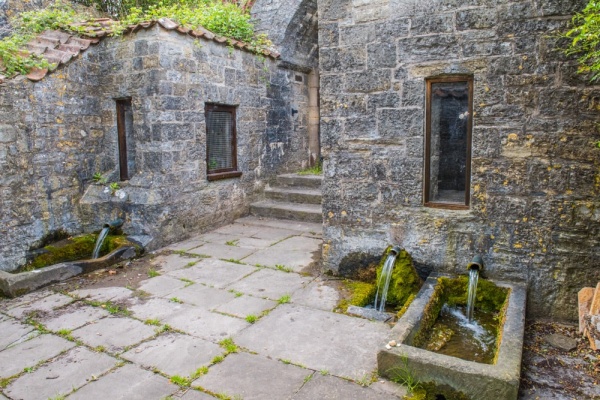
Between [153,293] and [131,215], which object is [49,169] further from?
[153,293]

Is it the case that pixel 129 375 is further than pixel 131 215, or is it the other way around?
pixel 131 215

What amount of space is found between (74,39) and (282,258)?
3.89m

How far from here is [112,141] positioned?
227 inches

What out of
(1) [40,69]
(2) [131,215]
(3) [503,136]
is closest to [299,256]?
(2) [131,215]

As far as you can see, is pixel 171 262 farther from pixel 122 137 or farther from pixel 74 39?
pixel 74 39

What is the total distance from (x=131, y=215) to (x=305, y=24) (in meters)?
4.93

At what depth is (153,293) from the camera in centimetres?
408

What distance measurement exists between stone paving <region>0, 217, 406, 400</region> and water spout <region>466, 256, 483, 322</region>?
0.71 meters

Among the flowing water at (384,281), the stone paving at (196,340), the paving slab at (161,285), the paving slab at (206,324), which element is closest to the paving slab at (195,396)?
the stone paving at (196,340)

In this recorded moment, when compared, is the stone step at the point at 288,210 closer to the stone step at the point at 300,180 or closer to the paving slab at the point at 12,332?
the stone step at the point at 300,180

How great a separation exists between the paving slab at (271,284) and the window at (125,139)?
258 centimetres

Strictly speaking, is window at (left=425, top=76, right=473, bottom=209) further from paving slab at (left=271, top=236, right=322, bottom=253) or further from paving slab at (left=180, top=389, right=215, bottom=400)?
paving slab at (left=180, top=389, right=215, bottom=400)

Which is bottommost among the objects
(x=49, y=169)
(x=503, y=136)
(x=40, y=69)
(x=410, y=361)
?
(x=410, y=361)

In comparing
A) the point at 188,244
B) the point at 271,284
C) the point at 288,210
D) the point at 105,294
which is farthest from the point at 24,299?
the point at 288,210
